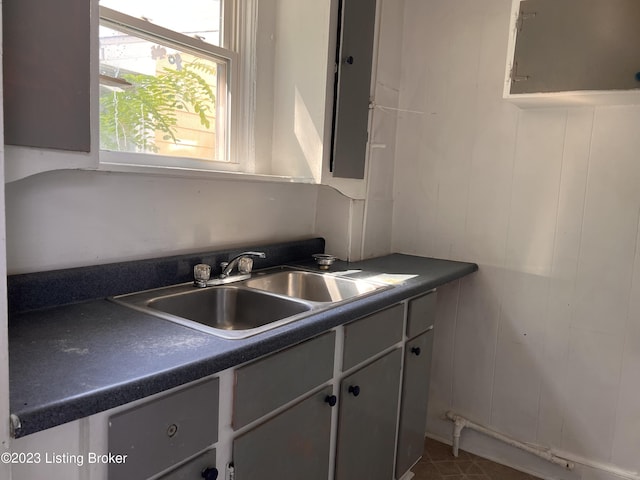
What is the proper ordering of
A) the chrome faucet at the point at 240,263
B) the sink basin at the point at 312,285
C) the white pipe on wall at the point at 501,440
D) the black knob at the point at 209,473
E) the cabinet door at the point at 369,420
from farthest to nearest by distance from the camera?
the white pipe on wall at the point at 501,440
the sink basin at the point at 312,285
the chrome faucet at the point at 240,263
the cabinet door at the point at 369,420
the black knob at the point at 209,473

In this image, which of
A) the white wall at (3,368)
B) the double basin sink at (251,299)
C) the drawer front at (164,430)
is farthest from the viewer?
the double basin sink at (251,299)

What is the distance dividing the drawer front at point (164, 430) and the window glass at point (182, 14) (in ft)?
3.98

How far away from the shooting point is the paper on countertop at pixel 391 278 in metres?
1.87

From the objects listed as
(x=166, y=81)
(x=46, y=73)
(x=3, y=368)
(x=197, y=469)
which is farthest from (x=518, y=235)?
(x=3, y=368)

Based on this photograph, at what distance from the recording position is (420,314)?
77.4 inches

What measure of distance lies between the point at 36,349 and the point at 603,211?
2.09m

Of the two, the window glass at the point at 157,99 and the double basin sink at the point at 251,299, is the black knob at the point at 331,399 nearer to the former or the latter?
the double basin sink at the point at 251,299

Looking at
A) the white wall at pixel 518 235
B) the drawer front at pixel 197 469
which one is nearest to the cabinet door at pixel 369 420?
the drawer front at pixel 197 469

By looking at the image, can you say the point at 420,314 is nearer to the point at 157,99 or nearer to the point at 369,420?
the point at 369,420

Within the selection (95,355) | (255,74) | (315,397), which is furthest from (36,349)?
(255,74)

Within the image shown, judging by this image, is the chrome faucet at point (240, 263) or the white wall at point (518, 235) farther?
the white wall at point (518, 235)

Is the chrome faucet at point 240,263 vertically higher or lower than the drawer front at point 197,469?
higher

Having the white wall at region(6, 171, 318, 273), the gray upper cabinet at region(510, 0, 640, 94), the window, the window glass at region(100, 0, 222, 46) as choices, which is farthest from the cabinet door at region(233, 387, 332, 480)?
the gray upper cabinet at region(510, 0, 640, 94)

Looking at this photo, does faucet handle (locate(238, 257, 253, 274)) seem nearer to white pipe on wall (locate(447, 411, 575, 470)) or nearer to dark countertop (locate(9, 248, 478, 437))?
dark countertop (locate(9, 248, 478, 437))
